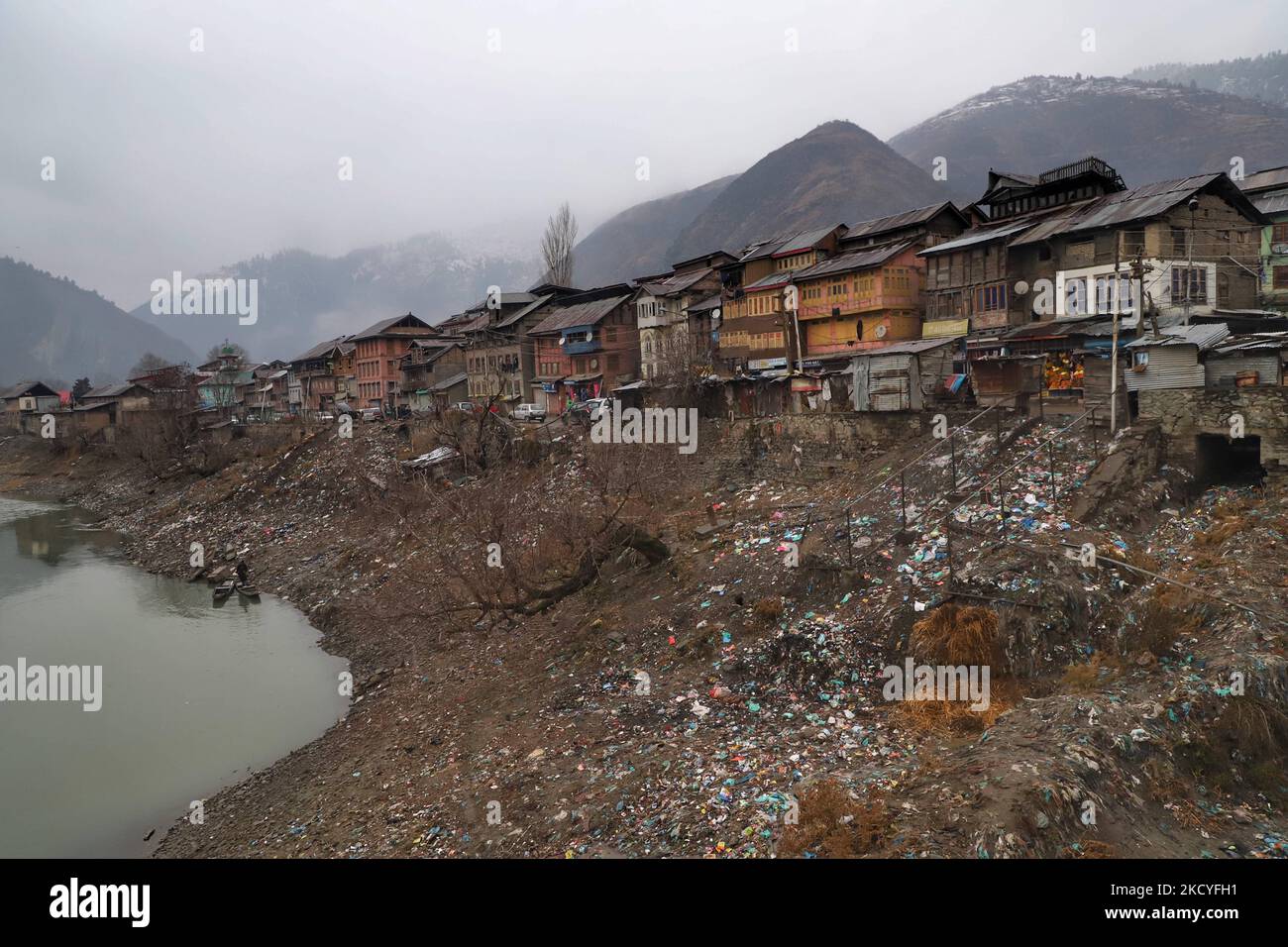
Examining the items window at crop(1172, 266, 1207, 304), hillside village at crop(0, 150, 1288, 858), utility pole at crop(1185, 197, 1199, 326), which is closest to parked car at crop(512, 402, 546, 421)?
hillside village at crop(0, 150, 1288, 858)

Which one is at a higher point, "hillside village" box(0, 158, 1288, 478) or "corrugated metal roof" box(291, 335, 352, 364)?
"corrugated metal roof" box(291, 335, 352, 364)

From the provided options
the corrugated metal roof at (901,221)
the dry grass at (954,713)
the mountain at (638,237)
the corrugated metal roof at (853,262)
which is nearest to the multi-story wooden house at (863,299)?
the corrugated metal roof at (853,262)

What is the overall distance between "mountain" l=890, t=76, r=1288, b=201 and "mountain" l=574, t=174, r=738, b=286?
51.9 m

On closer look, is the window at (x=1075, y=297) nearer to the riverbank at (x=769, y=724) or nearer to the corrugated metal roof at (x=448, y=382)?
A: the riverbank at (x=769, y=724)

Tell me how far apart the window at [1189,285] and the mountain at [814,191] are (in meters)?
84.3

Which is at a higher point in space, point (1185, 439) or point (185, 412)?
point (185, 412)

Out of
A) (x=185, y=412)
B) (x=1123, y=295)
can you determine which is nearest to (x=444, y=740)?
(x=1123, y=295)

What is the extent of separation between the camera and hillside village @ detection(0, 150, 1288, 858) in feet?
32.3

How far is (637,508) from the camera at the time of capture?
86.2 ft

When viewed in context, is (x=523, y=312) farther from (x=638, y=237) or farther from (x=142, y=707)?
(x=638, y=237)

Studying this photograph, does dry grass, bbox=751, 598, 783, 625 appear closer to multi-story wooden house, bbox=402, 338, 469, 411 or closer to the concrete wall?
the concrete wall

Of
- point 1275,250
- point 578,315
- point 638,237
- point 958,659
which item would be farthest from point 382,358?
point 638,237

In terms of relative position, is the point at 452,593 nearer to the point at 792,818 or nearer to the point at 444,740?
the point at 444,740

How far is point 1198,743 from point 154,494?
52.9 meters
